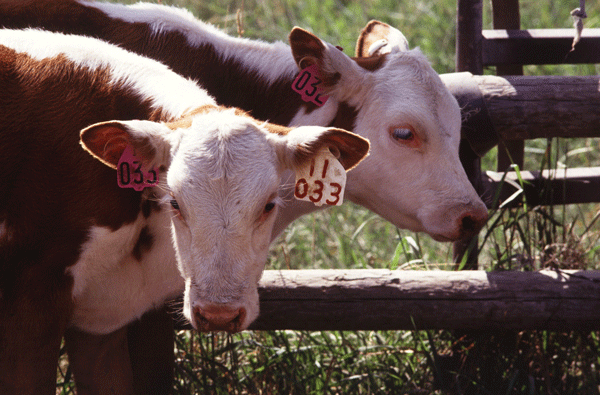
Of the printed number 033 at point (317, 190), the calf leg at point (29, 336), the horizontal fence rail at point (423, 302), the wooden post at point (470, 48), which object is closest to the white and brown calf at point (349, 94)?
the horizontal fence rail at point (423, 302)

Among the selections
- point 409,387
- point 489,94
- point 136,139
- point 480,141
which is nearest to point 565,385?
point 409,387

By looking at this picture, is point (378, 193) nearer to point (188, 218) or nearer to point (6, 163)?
point (188, 218)

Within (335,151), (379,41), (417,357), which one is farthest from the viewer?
(379,41)

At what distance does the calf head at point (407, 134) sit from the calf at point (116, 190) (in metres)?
0.65

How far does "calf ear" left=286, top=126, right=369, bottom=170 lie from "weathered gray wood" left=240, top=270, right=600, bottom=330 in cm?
94

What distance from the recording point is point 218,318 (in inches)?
84.7

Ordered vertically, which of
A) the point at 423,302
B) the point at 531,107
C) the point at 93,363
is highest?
the point at 531,107

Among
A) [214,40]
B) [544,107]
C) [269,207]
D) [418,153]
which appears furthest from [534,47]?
[269,207]

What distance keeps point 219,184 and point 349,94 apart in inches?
45.7

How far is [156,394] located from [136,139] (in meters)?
1.36

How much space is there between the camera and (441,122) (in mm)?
3092

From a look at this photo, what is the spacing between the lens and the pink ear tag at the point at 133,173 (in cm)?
232

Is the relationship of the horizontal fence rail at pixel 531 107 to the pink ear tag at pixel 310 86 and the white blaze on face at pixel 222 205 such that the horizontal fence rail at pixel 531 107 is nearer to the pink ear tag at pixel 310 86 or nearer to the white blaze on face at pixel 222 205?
the pink ear tag at pixel 310 86

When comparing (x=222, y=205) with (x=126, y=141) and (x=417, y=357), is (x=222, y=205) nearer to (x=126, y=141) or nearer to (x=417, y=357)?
(x=126, y=141)
